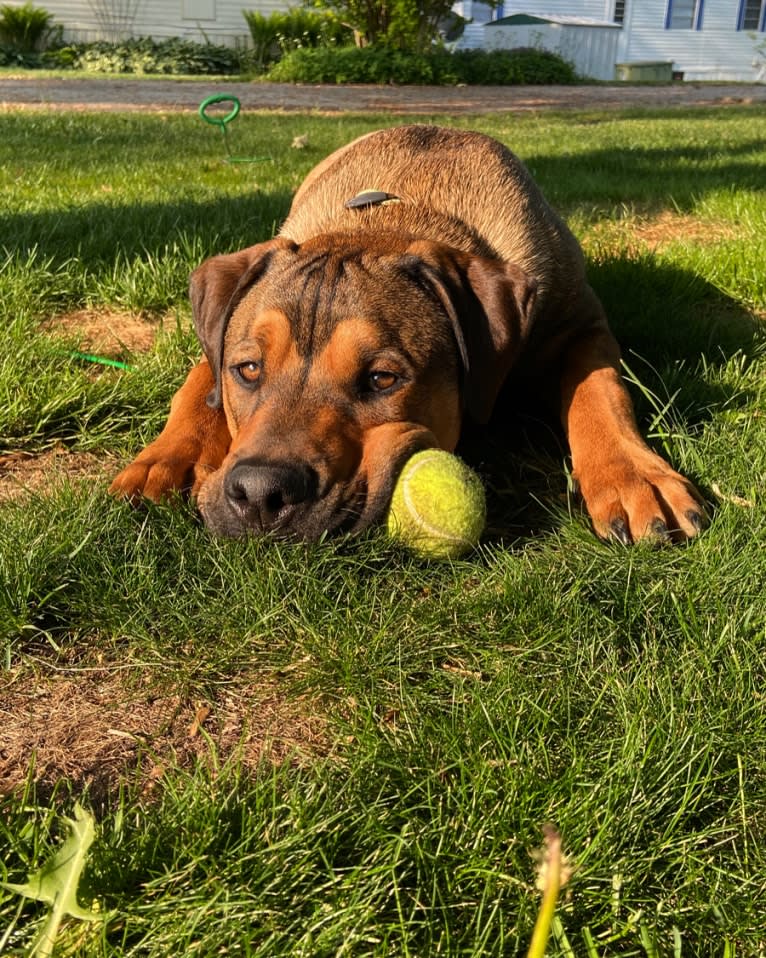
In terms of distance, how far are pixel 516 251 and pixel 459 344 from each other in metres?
0.98

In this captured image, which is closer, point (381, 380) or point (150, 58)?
point (381, 380)

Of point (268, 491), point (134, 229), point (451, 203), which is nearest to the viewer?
point (268, 491)

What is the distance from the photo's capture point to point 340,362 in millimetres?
3072

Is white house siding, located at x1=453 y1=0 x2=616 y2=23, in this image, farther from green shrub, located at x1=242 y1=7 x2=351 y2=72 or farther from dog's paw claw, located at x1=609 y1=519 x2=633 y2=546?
dog's paw claw, located at x1=609 y1=519 x2=633 y2=546

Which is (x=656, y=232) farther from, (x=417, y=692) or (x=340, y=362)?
(x=417, y=692)

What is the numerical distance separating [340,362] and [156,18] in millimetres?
35403

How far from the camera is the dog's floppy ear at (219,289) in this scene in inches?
137

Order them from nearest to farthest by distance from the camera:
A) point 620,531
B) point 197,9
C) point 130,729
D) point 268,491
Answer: point 130,729
point 268,491
point 620,531
point 197,9

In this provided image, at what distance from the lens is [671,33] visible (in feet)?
133

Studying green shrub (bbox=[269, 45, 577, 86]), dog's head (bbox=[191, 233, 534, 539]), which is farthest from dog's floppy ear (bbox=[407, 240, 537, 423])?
green shrub (bbox=[269, 45, 577, 86])

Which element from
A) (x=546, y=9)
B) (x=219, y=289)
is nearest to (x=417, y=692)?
(x=219, y=289)

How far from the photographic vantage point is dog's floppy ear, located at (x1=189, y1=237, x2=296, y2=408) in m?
3.48

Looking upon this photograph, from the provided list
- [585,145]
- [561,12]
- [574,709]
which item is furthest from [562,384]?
[561,12]

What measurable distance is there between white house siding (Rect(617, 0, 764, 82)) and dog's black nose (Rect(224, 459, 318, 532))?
4240 cm
